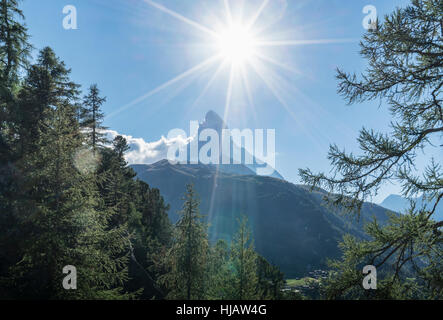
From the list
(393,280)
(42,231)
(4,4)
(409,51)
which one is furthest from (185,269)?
(4,4)

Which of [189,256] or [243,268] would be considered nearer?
[243,268]

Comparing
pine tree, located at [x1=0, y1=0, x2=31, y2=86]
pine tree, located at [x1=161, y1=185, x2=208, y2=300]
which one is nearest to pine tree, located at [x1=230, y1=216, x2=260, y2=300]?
pine tree, located at [x1=161, y1=185, x2=208, y2=300]

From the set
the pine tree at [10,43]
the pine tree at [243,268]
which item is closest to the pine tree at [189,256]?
the pine tree at [243,268]

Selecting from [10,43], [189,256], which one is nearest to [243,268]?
[189,256]

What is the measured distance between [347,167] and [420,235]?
2.03 meters

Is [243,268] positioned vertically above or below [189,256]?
above

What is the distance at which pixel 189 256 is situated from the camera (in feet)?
50.7

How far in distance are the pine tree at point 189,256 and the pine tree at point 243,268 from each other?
3309 mm

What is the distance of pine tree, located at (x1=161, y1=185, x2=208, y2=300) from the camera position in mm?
15375

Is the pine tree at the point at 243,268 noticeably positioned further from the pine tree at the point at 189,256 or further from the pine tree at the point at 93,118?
the pine tree at the point at 93,118

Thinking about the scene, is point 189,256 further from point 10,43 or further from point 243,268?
point 10,43

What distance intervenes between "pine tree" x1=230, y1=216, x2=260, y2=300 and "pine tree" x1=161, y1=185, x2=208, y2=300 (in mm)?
3309

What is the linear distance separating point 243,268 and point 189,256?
483 cm

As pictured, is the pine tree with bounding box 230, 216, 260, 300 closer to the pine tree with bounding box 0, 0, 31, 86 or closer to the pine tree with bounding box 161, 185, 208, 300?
the pine tree with bounding box 161, 185, 208, 300
